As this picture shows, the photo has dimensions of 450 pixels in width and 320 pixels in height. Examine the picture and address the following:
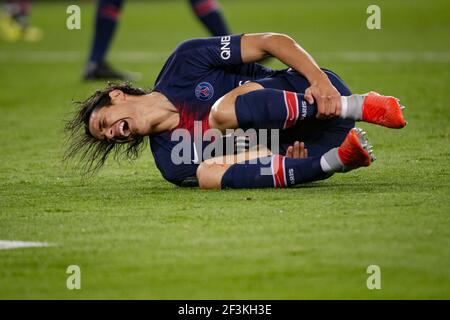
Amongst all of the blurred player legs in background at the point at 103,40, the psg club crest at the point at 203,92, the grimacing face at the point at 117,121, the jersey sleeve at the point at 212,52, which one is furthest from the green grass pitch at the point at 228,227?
Result: the blurred player legs in background at the point at 103,40

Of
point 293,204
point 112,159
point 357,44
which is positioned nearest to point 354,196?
point 293,204

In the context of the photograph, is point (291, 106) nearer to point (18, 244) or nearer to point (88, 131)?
point (88, 131)

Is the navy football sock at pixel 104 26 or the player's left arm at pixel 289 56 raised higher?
the navy football sock at pixel 104 26

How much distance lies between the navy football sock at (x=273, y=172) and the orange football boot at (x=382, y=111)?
1.08 ft

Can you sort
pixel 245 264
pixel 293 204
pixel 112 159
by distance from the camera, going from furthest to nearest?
pixel 112 159 < pixel 293 204 < pixel 245 264

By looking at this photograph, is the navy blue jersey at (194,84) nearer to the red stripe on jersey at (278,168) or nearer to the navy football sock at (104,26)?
the red stripe on jersey at (278,168)

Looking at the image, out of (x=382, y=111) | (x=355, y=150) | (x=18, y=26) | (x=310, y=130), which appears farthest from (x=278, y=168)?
(x=18, y=26)

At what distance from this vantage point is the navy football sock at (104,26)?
33.1 feet

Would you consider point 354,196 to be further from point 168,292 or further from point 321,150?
point 168,292

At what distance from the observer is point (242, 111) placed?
495 centimetres

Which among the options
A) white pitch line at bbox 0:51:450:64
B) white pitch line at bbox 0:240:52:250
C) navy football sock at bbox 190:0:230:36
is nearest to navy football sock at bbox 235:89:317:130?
white pitch line at bbox 0:240:52:250

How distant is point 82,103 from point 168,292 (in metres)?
2.07

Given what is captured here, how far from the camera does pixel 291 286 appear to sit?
3756 millimetres
